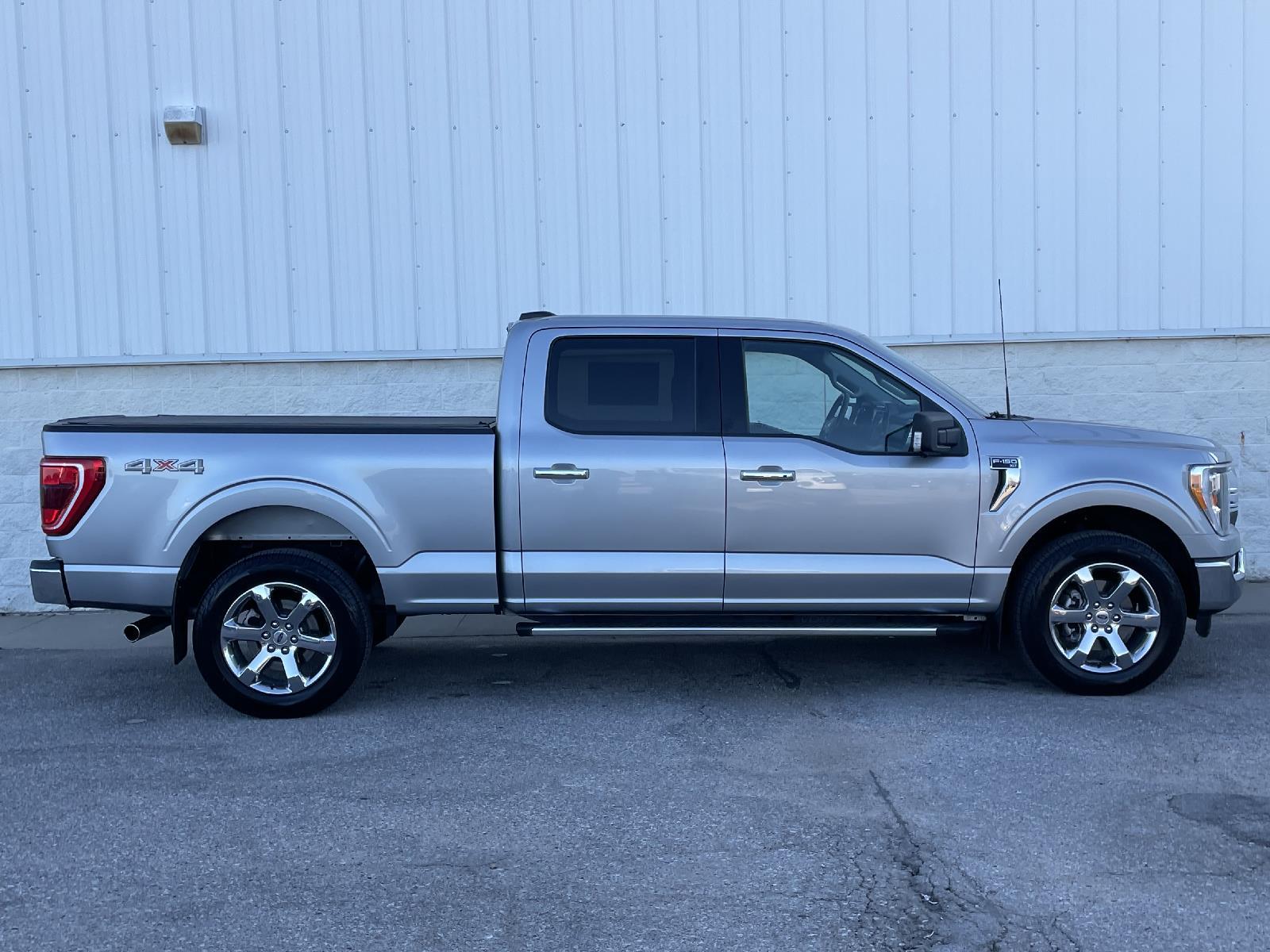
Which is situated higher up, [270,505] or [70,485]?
[70,485]

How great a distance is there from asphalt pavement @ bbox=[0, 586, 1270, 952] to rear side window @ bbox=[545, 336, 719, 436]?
1445mm

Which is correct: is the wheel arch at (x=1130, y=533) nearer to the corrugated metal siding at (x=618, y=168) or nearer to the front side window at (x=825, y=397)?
the front side window at (x=825, y=397)

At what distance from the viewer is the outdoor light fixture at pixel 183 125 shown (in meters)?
9.62

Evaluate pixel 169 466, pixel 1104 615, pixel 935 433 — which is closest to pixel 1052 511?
pixel 1104 615

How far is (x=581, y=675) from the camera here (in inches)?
276

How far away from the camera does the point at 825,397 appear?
6.33m

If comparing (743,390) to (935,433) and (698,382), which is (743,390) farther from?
(935,433)

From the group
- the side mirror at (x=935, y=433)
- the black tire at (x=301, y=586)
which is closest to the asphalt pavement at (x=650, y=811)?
the black tire at (x=301, y=586)

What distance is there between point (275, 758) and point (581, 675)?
2040 millimetres

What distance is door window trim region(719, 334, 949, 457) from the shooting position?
6129mm

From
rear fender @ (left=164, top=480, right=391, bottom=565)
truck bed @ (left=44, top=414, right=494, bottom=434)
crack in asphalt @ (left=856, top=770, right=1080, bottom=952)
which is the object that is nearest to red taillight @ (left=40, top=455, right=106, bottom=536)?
truck bed @ (left=44, top=414, right=494, bottom=434)

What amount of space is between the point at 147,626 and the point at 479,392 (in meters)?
4.22

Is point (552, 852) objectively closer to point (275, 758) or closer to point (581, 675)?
point (275, 758)

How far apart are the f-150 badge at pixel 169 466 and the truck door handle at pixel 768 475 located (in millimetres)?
2632
